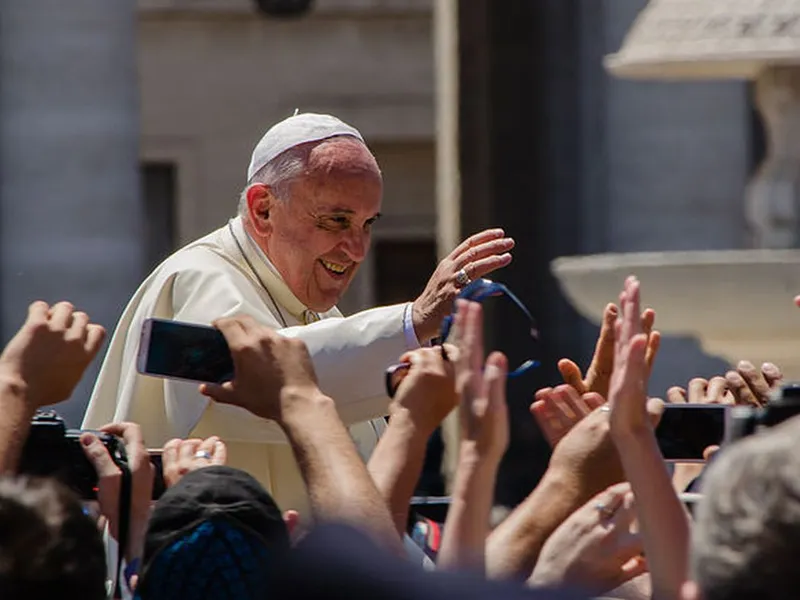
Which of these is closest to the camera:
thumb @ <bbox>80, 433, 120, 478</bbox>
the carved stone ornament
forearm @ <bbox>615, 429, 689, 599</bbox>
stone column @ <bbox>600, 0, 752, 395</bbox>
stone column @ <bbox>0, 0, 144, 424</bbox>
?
forearm @ <bbox>615, 429, 689, 599</bbox>

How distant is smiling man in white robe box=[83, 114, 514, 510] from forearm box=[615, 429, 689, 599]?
1147 mm

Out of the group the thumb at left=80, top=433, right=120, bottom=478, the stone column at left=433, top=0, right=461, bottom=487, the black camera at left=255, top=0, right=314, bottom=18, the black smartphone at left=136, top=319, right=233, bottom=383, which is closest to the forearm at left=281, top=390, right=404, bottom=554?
the black smartphone at left=136, top=319, right=233, bottom=383

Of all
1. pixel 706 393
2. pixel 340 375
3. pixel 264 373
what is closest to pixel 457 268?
pixel 340 375

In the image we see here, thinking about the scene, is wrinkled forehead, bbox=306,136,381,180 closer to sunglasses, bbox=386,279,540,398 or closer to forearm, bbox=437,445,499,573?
sunglasses, bbox=386,279,540,398

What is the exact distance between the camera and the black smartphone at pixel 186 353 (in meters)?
3.89

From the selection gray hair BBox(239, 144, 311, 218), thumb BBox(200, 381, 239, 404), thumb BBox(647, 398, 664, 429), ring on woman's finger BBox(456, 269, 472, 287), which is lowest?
thumb BBox(647, 398, 664, 429)

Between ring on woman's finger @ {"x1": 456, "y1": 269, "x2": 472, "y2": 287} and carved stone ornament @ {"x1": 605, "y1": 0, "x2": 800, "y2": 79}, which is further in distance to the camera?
carved stone ornament @ {"x1": 605, "y1": 0, "x2": 800, "y2": 79}

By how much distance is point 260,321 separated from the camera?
488cm

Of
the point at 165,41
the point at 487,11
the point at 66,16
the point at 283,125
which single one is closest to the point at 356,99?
the point at 165,41

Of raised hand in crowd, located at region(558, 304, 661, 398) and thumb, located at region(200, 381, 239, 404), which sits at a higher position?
thumb, located at region(200, 381, 239, 404)

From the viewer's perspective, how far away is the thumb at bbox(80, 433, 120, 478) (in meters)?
3.88

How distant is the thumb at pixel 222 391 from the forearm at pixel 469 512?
18.6 inches

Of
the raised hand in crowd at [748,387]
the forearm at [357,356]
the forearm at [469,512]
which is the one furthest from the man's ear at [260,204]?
the forearm at [469,512]

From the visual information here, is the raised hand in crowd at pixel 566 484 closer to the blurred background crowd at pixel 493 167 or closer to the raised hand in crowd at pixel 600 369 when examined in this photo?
the blurred background crowd at pixel 493 167
